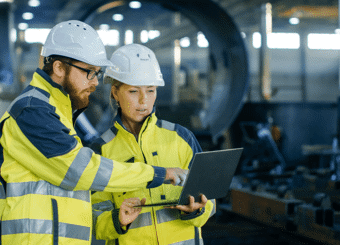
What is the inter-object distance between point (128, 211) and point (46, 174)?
0.29 meters

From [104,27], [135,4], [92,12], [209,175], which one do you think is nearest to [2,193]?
[209,175]

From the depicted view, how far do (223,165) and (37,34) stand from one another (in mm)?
3190

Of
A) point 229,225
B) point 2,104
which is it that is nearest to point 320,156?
point 229,225

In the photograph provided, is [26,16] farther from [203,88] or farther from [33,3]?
[203,88]

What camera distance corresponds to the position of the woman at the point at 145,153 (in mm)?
1357

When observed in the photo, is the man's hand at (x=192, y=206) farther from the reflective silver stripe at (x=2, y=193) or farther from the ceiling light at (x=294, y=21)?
the ceiling light at (x=294, y=21)

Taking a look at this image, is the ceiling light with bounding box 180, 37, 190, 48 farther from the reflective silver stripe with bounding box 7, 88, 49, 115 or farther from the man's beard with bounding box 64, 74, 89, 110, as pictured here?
the reflective silver stripe with bounding box 7, 88, 49, 115

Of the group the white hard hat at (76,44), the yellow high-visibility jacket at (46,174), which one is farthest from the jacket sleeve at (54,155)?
the white hard hat at (76,44)

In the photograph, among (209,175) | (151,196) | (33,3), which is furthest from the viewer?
(33,3)

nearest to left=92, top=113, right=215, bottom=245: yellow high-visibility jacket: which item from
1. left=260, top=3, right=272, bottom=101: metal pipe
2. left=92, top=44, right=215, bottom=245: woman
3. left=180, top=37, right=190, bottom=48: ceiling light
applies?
left=92, top=44, right=215, bottom=245: woman

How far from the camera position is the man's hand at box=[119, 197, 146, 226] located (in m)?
1.28

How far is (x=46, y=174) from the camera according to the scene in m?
1.17

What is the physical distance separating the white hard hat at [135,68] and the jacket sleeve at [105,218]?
43 cm

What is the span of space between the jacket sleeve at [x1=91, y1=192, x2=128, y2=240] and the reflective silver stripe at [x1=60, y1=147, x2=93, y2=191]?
225 millimetres
